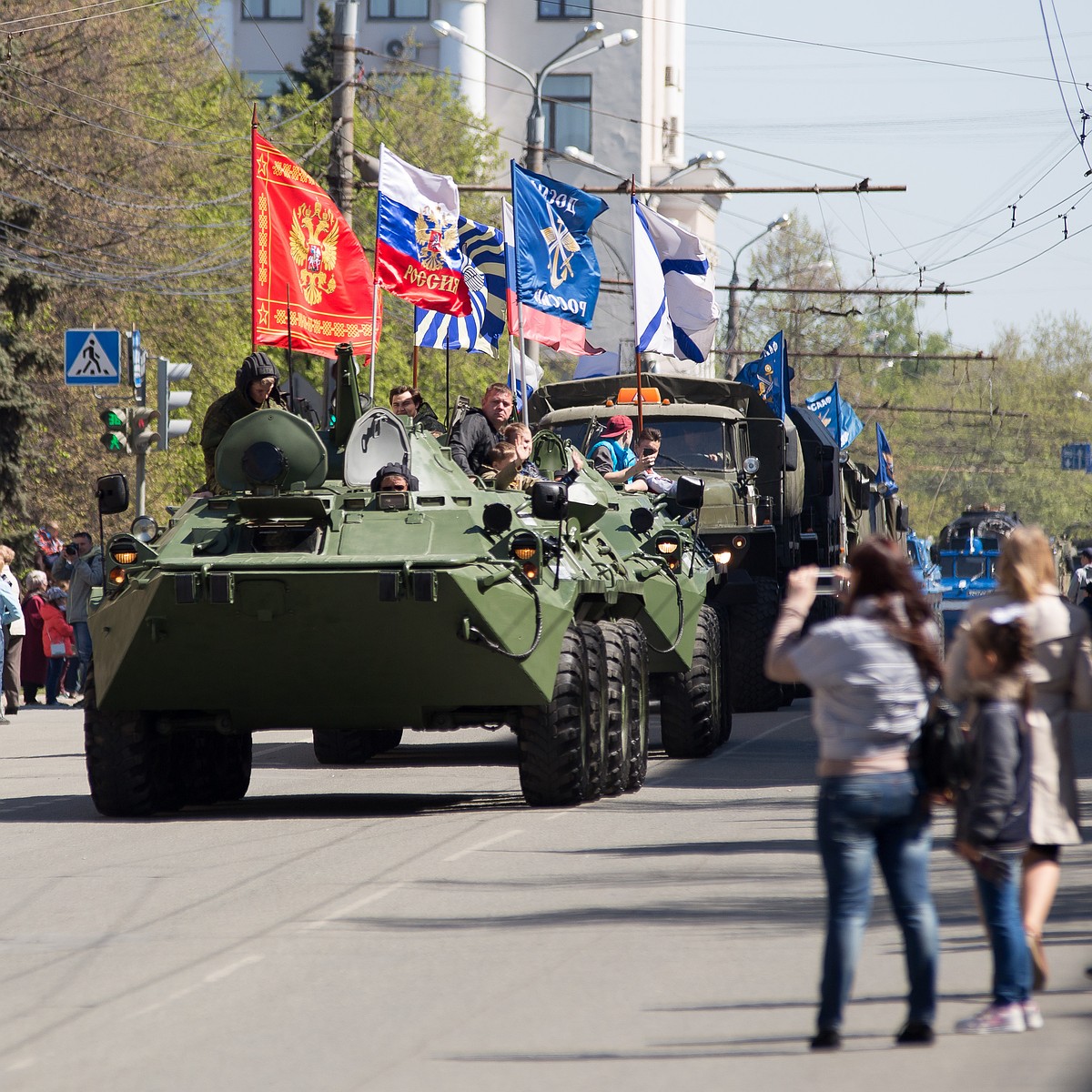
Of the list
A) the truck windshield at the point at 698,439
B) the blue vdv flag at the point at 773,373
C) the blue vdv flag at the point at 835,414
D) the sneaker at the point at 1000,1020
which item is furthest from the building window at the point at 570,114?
the sneaker at the point at 1000,1020

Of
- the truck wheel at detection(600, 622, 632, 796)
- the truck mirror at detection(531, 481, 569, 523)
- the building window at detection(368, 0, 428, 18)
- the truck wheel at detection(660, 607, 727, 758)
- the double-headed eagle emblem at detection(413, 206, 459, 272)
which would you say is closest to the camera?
the truck mirror at detection(531, 481, 569, 523)

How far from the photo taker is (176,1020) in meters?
7.94

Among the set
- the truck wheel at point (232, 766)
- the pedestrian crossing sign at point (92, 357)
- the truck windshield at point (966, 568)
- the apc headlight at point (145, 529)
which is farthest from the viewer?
the truck windshield at point (966, 568)

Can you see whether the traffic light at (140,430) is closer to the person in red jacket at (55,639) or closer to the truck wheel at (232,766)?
the person in red jacket at (55,639)

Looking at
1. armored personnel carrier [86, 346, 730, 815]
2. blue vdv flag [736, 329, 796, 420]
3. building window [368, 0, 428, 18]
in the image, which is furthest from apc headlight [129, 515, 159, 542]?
building window [368, 0, 428, 18]

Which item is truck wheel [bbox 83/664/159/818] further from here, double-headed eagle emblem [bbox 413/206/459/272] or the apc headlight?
double-headed eagle emblem [bbox 413/206/459/272]

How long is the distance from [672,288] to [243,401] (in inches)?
434

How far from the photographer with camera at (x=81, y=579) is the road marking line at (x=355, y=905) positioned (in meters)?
13.5

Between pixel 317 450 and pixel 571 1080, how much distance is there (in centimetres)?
837

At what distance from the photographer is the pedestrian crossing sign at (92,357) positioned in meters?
25.4

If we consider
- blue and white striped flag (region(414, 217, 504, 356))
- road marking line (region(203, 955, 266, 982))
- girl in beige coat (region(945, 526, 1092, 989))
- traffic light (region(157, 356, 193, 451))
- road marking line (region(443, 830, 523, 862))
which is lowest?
road marking line (region(443, 830, 523, 862))

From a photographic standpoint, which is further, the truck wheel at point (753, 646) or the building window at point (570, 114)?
the building window at point (570, 114)

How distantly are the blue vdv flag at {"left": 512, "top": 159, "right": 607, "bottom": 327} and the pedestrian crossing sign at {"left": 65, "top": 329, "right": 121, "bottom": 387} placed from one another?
4930 millimetres

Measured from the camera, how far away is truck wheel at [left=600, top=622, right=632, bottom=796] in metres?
15.0
